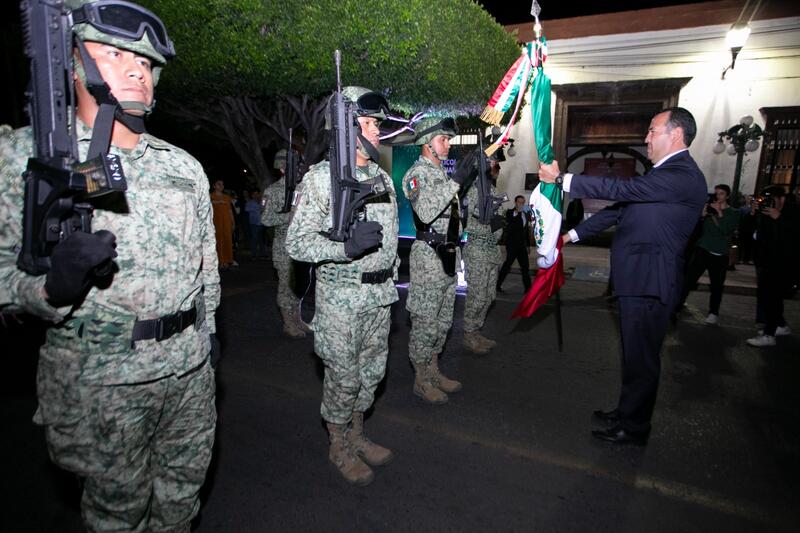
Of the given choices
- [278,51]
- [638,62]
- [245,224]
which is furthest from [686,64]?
[245,224]

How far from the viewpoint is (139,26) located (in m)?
1.60

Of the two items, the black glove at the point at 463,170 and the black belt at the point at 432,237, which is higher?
the black glove at the point at 463,170

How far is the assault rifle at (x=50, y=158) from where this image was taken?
132cm

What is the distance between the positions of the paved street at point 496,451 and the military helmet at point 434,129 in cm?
232

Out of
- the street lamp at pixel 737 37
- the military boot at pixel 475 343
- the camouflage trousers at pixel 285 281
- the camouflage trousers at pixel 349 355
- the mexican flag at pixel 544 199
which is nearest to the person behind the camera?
the camouflage trousers at pixel 349 355

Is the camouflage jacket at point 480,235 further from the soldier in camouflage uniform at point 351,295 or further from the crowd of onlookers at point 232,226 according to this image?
the crowd of onlookers at point 232,226

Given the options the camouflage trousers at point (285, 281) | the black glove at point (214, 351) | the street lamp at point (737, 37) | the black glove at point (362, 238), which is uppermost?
A: the street lamp at point (737, 37)

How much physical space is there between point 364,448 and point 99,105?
246cm

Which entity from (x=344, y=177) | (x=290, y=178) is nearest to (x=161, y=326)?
(x=344, y=177)

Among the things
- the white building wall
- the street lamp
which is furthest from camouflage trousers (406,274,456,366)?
the street lamp

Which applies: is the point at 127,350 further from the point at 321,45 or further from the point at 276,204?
the point at 321,45

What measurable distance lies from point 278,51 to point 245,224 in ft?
24.6

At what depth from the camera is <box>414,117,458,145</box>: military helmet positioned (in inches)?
151

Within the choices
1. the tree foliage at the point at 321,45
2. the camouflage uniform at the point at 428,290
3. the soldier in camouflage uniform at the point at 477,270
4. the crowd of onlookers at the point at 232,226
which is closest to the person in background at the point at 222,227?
the crowd of onlookers at the point at 232,226
